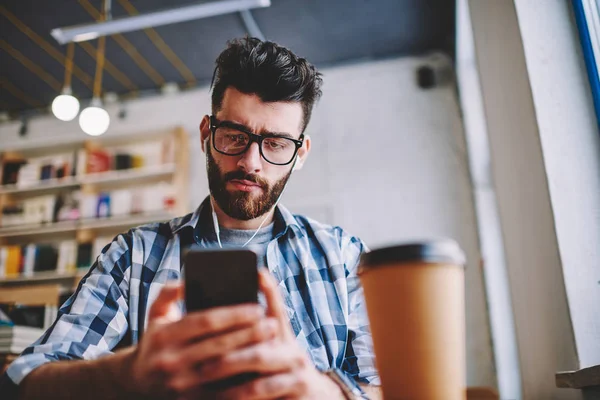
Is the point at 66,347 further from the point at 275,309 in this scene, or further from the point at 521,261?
the point at 521,261

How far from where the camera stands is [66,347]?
0.86 m

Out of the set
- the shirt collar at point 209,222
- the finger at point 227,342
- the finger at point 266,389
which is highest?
the shirt collar at point 209,222

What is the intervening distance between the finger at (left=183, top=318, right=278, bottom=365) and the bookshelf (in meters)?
3.87

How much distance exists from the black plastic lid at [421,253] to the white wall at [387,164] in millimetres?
3470

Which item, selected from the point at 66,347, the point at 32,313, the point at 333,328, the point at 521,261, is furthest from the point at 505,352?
the point at 66,347

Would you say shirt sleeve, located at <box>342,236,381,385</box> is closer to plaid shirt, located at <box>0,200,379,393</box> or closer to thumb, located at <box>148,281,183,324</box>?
plaid shirt, located at <box>0,200,379,393</box>

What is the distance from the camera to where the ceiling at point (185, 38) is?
366cm

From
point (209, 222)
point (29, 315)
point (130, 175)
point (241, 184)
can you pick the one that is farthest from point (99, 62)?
point (241, 184)

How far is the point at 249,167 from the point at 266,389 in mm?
779

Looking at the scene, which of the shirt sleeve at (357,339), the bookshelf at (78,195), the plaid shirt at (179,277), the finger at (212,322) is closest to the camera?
the finger at (212,322)

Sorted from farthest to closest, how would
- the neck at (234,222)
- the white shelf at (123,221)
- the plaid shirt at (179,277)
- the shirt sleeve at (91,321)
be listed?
the white shelf at (123,221)
the neck at (234,222)
the plaid shirt at (179,277)
the shirt sleeve at (91,321)

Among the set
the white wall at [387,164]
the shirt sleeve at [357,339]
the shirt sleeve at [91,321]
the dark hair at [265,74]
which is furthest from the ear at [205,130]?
the white wall at [387,164]

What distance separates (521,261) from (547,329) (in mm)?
262

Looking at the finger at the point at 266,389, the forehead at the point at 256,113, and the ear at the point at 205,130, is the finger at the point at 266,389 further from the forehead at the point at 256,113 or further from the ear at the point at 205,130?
the ear at the point at 205,130
